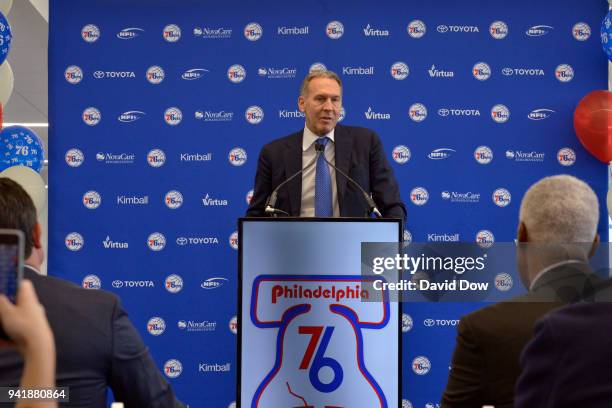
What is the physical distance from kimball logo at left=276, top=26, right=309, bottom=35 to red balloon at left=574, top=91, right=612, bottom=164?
1.95m

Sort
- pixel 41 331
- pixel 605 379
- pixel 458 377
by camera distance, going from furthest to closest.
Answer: pixel 458 377 < pixel 605 379 < pixel 41 331

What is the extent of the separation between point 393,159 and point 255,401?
8.72 ft

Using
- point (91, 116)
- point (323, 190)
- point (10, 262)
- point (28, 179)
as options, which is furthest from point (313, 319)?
point (91, 116)

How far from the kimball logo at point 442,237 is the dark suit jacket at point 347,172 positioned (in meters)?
1.50

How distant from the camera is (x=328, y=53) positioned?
5492 mm

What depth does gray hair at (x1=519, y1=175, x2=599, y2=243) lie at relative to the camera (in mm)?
1840

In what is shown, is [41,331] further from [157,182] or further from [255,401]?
[157,182]

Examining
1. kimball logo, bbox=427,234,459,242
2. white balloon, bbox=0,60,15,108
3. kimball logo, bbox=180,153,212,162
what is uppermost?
white balloon, bbox=0,60,15,108

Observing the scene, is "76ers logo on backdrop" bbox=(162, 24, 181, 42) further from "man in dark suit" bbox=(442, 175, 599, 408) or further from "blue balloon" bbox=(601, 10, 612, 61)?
"man in dark suit" bbox=(442, 175, 599, 408)

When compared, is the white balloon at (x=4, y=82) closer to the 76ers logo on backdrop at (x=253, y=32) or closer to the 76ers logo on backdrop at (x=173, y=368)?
the 76ers logo on backdrop at (x=253, y=32)

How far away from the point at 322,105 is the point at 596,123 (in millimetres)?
2146

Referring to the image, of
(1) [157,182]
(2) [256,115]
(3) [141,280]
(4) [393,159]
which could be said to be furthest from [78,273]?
(4) [393,159]

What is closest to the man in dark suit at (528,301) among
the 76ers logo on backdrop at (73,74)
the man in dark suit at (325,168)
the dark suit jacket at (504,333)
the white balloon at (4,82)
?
the dark suit jacket at (504,333)

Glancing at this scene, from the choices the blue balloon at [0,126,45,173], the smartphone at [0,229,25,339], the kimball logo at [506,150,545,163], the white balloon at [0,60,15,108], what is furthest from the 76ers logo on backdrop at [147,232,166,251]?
the smartphone at [0,229,25,339]
